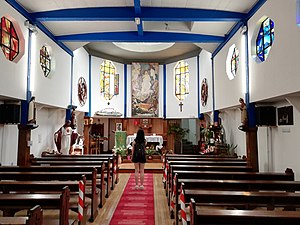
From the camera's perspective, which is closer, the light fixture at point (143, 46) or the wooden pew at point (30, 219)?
the wooden pew at point (30, 219)

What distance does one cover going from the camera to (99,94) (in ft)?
41.7

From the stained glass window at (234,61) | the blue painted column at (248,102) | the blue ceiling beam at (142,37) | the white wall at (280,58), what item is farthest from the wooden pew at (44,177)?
the blue ceiling beam at (142,37)

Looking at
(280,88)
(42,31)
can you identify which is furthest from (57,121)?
(280,88)

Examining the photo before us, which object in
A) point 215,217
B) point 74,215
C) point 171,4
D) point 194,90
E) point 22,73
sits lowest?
point 74,215

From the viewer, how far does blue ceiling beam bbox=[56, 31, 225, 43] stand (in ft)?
25.7

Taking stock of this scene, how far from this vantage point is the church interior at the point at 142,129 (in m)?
3.38

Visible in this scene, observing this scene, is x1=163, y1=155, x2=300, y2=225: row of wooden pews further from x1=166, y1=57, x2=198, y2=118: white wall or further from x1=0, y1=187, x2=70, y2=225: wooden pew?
x1=166, y1=57, x2=198, y2=118: white wall

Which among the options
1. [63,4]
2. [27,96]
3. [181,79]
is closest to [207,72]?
[181,79]

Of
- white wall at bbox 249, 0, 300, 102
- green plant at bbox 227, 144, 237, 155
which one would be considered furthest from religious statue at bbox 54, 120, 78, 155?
white wall at bbox 249, 0, 300, 102

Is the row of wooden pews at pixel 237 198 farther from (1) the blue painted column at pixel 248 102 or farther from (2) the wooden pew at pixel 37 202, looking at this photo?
(1) the blue painted column at pixel 248 102

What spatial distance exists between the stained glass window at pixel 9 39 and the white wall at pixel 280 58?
4994 millimetres

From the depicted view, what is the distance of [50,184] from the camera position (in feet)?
11.2

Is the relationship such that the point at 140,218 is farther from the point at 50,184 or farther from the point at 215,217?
the point at 215,217

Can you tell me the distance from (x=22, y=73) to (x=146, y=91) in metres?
8.39
